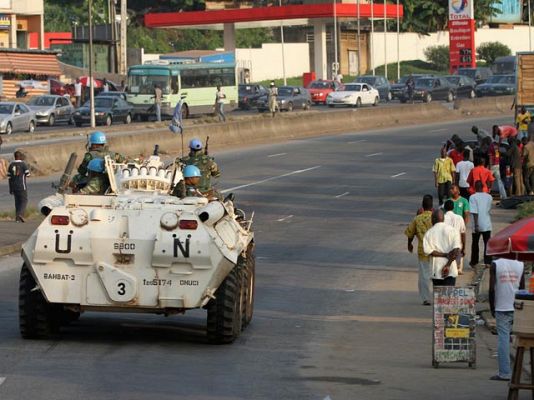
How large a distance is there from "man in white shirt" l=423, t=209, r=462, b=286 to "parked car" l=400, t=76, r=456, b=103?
6118 cm

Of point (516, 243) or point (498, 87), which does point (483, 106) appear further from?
point (516, 243)

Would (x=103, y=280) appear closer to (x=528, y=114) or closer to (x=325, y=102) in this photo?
(x=528, y=114)

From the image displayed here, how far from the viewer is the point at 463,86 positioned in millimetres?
81500

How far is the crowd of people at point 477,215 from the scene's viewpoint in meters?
14.2

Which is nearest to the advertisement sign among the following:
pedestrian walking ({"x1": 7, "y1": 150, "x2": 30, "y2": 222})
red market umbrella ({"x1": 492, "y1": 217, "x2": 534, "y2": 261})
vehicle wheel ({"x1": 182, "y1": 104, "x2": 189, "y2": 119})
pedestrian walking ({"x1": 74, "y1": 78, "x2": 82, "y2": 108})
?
pedestrian walking ({"x1": 74, "y1": 78, "x2": 82, "y2": 108})

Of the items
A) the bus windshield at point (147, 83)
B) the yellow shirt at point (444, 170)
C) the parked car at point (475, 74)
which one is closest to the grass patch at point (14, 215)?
the yellow shirt at point (444, 170)

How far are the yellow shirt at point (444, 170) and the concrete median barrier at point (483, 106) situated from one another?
1542 inches

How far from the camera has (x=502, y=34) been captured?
12550 centimetres

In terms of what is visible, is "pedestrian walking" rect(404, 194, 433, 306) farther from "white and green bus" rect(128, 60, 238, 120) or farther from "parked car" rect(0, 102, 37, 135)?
"white and green bus" rect(128, 60, 238, 120)

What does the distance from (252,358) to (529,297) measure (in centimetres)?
410

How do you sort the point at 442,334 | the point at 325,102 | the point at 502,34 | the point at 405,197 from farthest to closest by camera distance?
the point at 502,34 → the point at 325,102 → the point at 405,197 → the point at 442,334

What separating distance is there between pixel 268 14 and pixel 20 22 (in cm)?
1918

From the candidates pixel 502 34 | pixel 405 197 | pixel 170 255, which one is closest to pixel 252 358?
pixel 170 255

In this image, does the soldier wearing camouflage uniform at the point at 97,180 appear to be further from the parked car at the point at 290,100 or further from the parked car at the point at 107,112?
the parked car at the point at 290,100
